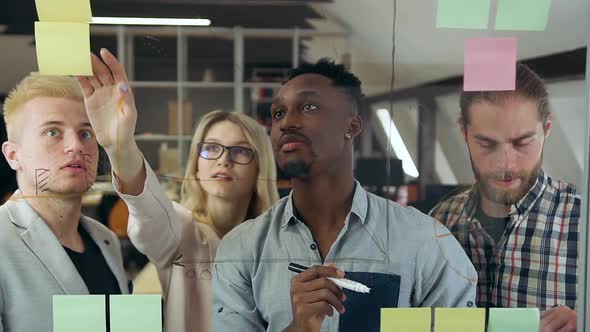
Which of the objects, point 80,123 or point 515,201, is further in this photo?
A: point 515,201

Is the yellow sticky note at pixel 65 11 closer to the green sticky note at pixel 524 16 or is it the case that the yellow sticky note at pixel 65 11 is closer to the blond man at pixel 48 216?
the blond man at pixel 48 216

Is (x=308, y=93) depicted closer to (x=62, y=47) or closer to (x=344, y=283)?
(x=344, y=283)

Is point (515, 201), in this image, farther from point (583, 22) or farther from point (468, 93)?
point (583, 22)

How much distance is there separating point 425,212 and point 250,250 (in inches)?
25.5

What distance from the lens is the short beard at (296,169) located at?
216cm

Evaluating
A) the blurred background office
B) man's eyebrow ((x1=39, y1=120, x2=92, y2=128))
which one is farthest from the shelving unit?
man's eyebrow ((x1=39, y1=120, x2=92, y2=128))

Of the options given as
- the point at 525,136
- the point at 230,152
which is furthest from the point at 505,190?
the point at 230,152

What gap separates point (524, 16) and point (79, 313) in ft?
6.20

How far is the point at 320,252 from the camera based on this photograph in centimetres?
221

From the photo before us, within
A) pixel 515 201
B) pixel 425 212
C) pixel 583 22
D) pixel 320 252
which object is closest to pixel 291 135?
pixel 320 252

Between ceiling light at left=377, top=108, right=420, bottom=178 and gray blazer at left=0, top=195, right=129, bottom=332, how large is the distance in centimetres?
102

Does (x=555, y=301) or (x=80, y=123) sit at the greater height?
(x=80, y=123)

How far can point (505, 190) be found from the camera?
2271mm

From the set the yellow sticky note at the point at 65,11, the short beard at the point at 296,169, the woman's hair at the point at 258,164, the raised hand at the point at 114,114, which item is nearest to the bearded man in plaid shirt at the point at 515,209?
the short beard at the point at 296,169
